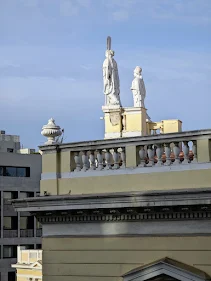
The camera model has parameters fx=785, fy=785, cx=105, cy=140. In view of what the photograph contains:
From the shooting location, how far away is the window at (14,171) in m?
67.8

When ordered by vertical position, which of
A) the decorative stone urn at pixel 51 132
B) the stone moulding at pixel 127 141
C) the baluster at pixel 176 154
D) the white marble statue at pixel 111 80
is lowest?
the baluster at pixel 176 154

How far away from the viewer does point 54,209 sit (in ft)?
41.1

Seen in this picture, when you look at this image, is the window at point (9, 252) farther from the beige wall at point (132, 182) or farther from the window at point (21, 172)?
the beige wall at point (132, 182)

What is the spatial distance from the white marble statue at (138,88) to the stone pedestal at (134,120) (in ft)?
0.63

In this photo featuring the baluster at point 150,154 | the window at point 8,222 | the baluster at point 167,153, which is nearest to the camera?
the baluster at point 167,153

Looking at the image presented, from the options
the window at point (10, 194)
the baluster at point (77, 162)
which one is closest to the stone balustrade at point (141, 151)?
the baluster at point (77, 162)

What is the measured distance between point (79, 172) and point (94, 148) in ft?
1.61

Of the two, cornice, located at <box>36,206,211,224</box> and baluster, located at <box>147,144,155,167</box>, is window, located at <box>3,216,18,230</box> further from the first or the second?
baluster, located at <box>147,144,155,167</box>

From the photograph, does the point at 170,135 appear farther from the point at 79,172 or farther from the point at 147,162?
the point at 79,172

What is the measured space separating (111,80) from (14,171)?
51.9 meters

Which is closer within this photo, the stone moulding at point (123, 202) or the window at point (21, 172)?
the stone moulding at point (123, 202)

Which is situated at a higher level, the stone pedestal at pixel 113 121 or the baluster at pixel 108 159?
the stone pedestal at pixel 113 121

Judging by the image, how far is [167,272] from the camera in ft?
38.1

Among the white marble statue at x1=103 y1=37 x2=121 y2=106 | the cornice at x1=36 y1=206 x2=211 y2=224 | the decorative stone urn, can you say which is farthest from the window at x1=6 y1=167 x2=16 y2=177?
the cornice at x1=36 y1=206 x2=211 y2=224
